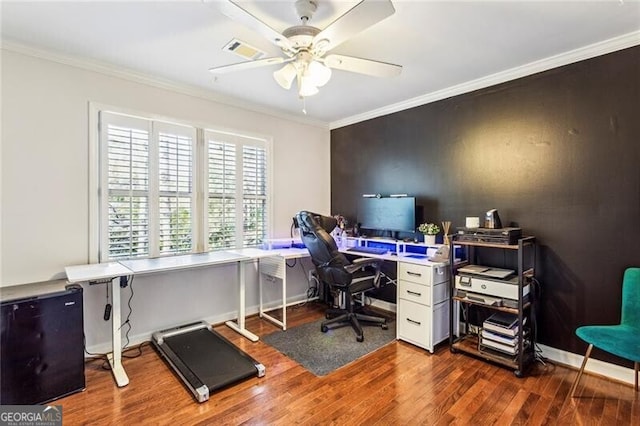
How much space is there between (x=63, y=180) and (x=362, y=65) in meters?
2.54

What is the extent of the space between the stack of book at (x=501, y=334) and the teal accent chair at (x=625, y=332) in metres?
0.42

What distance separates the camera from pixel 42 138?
2.47 metres

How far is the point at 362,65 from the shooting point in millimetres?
2053

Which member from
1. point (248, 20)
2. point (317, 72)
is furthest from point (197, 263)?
point (248, 20)

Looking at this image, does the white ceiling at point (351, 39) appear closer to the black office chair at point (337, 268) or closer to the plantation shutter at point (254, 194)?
the plantation shutter at point (254, 194)

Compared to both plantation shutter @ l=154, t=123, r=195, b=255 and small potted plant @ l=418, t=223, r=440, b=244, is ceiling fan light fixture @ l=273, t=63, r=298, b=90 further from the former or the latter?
small potted plant @ l=418, t=223, r=440, b=244

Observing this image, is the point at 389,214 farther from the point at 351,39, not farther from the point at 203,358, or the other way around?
the point at 203,358

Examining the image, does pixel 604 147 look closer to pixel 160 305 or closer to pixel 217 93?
pixel 217 93

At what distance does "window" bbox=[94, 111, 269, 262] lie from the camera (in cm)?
280

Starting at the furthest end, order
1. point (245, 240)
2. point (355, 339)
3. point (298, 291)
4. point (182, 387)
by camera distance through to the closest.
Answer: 1. point (298, 291)
2. point (245, 240)
3. point (355, 339)
4. point (182, 387)

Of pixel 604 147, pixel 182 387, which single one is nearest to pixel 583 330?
pixel 604 147

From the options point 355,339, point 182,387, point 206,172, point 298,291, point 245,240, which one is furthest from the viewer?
point 298,291

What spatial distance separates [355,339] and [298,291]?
4.37 feet

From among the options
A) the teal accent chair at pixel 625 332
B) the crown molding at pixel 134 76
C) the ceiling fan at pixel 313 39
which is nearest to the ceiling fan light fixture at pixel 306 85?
the ceiling fan at pixel 313 39
